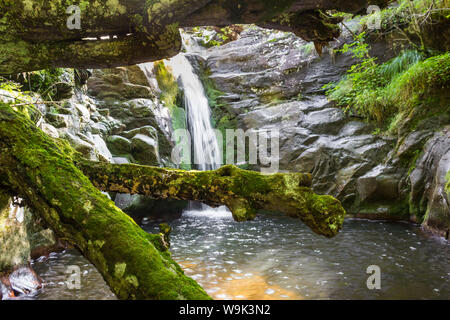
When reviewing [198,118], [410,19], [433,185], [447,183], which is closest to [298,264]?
[447,183]

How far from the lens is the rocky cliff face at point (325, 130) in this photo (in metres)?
7.88

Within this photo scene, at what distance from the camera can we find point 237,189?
2662mm

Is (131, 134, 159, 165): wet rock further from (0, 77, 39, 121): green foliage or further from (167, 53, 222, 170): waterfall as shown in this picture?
(0, 77, 39, 121): green foliage

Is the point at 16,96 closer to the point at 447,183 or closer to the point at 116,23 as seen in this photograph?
the point at 116,23

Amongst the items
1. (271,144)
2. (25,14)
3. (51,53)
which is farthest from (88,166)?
(271,144)

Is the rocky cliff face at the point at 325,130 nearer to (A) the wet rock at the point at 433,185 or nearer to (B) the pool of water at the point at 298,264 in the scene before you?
(A) the wet rock at the point at 433,185

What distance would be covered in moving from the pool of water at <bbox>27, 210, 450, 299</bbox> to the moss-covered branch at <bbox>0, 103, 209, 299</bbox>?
2.97 metres

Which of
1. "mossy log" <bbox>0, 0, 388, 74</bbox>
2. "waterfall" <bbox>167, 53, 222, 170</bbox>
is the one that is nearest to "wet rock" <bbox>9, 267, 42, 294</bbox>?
"mossy log" <bbox>0, 0, 388, 74</bbox>

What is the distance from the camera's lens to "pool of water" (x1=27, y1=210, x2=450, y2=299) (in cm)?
451

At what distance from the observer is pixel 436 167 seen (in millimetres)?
7219

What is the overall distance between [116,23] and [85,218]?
65.0 inches
